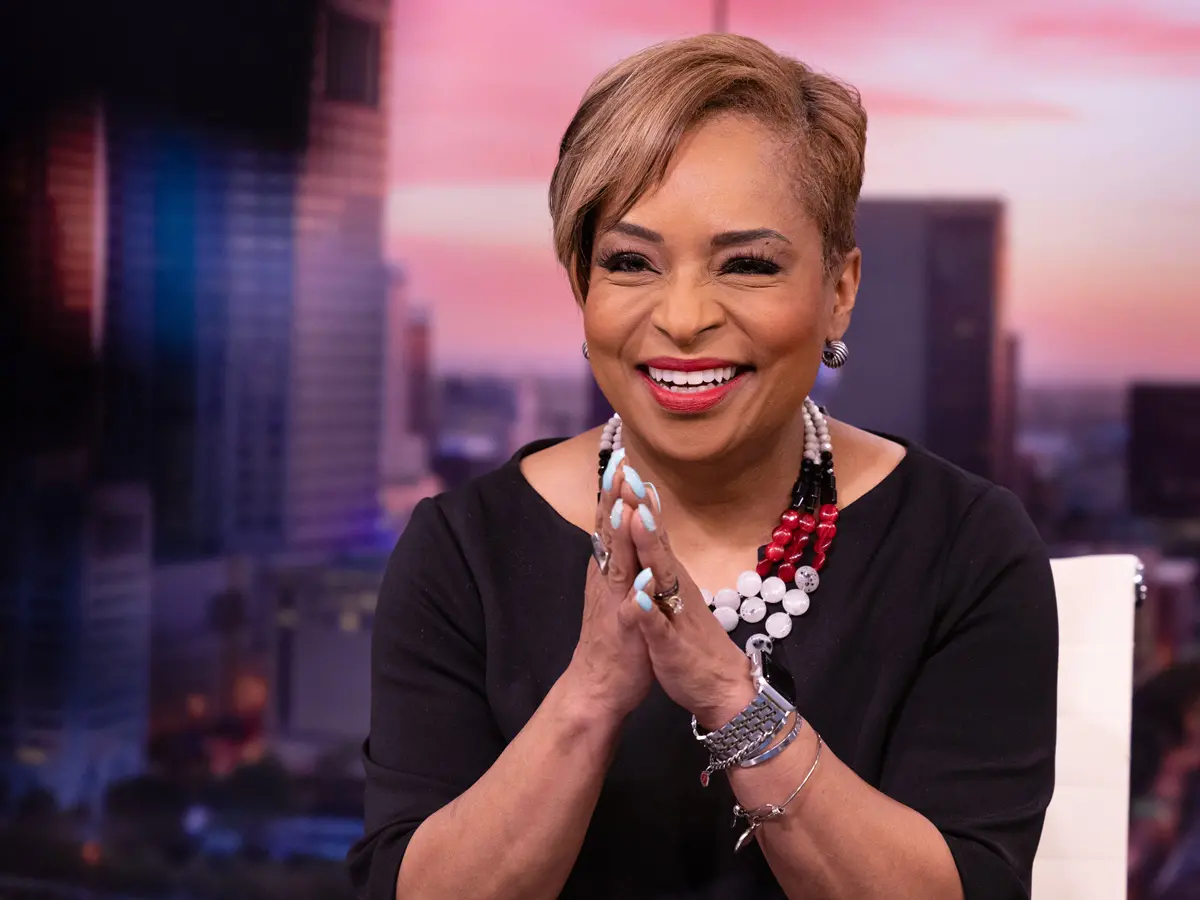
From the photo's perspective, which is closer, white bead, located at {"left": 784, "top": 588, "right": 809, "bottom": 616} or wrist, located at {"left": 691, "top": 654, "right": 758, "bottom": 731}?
wrist, located at {"left": 691, "top": 654, "right": 758, "bottom": 731}

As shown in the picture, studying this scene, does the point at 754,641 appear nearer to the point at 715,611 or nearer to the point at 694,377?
the point at 715,611

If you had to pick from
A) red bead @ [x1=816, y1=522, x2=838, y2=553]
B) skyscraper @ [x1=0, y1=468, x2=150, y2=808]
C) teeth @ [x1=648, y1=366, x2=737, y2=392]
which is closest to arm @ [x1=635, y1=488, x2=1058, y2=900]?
red bead @ [x1=816, y1=522, x2=838, y2=553]

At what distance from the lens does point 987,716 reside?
1.38m

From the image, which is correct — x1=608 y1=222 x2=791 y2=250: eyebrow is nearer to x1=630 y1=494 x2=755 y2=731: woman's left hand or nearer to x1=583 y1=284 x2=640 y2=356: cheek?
x1=583 y1=284 x2=640 y2=356: cheek

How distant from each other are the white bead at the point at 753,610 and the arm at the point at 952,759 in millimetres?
177

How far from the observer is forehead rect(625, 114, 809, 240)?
4.37ft

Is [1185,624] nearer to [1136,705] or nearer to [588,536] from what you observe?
[1136,705]

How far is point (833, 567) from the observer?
4.95 feet

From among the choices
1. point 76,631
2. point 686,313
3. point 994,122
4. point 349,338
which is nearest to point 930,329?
point 994,122

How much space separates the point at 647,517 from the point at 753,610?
350mm

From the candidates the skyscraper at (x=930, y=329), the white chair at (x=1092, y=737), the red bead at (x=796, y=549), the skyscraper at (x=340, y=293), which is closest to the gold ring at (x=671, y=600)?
the red bead at (x=796, y=549)

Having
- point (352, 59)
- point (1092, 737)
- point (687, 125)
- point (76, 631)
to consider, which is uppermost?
point (352, 59)

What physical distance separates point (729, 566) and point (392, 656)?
379 millimetres

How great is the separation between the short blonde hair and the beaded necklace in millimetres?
239
